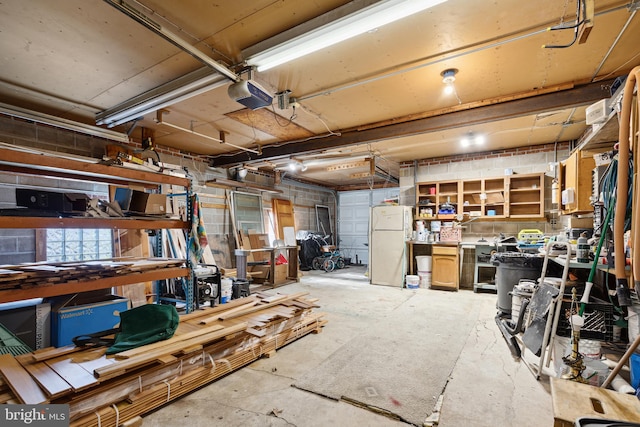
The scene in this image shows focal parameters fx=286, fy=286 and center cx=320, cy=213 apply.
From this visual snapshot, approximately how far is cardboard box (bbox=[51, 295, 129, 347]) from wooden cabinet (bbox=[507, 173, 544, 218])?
6.28m

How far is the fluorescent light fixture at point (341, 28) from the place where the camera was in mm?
1756

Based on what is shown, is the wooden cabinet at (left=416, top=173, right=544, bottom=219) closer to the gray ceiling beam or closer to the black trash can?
the black trash can

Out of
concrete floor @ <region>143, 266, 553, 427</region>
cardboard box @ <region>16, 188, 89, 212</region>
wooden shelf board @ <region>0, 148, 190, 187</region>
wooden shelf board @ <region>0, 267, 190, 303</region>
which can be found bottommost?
concrete floor @ <region>143, 266, 553, 427</region>

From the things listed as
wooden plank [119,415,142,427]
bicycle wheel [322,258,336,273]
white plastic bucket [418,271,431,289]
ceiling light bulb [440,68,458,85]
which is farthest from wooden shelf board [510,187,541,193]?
wooden plank [119,415,142,427]

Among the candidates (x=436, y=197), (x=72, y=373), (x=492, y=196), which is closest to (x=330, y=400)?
(x=72, y=373)

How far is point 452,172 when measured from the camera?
6086 millimetres

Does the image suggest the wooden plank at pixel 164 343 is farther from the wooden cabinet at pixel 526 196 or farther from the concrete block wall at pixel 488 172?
the wooden cabinet at pixel 526 196

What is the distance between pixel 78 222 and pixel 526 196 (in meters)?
6.66

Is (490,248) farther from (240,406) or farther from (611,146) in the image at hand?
(240,406)

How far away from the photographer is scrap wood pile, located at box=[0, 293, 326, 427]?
1.61 meters

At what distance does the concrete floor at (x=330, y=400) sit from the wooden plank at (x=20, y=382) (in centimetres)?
61

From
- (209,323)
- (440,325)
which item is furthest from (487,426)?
(209,323)

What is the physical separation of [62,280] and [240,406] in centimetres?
149

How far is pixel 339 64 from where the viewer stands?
2666 mm
